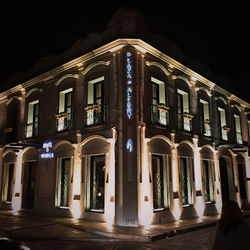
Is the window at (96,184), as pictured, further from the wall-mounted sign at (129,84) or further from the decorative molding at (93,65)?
the decorative molding at (93,65)

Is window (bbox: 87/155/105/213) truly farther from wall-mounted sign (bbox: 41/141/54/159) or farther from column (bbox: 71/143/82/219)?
wall-mounted sign (bbox: 41/141/54/159)

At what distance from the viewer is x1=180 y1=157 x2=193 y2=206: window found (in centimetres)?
1271

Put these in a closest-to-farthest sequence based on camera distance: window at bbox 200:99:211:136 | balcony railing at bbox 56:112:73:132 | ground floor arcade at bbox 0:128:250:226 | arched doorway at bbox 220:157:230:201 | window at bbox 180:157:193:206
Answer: ground floor arcade at bbox 0:128:250:226, window at bbox 180:157:193:206, balcony railing at bbox 56:112:73:132, window at bbox 200:99:211:136, arched doorway at bbox 220:157:230:201

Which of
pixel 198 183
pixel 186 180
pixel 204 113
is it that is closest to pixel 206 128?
pixel 204 113

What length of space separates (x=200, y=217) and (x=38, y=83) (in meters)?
11.4

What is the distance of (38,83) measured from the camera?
598 inches

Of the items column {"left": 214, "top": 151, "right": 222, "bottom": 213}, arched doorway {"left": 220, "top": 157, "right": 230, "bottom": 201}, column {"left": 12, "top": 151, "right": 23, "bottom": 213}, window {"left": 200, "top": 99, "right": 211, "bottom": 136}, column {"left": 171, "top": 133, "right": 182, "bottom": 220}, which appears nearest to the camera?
column {"left": 171, "top": 133, "right": 182, "bottom": 220}

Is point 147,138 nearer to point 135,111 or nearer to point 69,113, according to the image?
point 135,111

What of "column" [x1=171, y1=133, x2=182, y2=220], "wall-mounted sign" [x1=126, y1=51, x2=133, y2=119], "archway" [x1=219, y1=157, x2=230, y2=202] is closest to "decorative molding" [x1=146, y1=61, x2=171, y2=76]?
"wall-mounted sign" [x1=126, y1=51, x2=133, y2=119]

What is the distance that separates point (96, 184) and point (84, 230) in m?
2.43

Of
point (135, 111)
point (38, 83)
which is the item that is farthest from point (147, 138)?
point (38, 83)

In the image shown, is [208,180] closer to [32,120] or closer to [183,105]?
[183,105]

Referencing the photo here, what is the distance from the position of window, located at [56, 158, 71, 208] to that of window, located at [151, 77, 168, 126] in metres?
4.82

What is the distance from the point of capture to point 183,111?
14.0 metres
